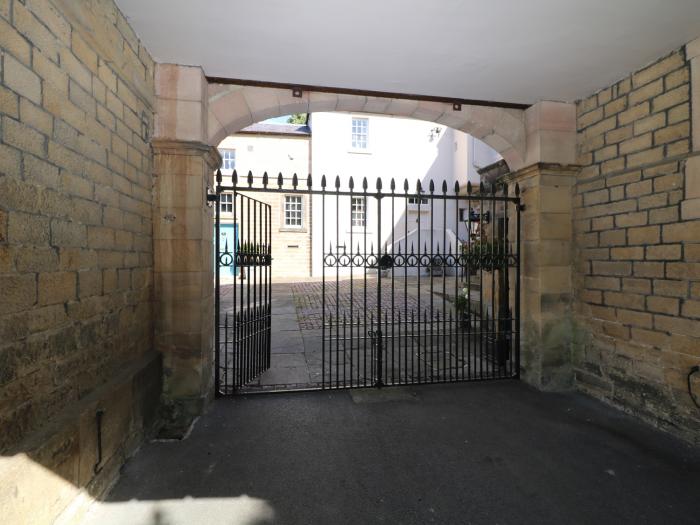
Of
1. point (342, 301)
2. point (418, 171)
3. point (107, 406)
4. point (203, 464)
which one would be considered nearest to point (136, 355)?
point (107, 406)

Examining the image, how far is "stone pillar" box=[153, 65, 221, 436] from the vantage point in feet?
10.4

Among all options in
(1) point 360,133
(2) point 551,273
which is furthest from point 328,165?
(2) point 551,273

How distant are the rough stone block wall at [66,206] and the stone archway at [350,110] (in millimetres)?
767

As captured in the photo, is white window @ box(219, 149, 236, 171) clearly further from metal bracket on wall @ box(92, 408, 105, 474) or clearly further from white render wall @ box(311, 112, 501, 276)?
metal bracket on wall @ box(92, 408, 105, 474)

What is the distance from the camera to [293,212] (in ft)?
48.8

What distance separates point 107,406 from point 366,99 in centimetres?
360

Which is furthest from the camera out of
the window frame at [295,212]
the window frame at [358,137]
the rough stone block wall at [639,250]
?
the window frame at [358,137]

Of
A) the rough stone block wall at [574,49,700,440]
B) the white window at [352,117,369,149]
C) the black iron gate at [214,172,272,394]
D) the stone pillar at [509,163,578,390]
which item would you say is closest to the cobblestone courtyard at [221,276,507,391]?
the black iron gate at [214,172,272,394]

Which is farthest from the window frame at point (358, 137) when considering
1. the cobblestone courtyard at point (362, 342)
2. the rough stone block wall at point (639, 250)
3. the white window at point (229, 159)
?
the rough stone block wall at point (639, 250)

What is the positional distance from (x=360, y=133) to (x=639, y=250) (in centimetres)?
1315

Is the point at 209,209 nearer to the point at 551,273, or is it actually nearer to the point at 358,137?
the point at 551,273

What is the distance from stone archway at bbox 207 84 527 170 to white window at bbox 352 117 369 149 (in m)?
11.3

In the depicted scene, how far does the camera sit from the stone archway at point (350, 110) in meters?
3.52

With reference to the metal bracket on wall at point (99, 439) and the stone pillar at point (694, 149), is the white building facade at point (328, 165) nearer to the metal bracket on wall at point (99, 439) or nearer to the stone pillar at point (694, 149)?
the stone pillar at point (694, 149)
